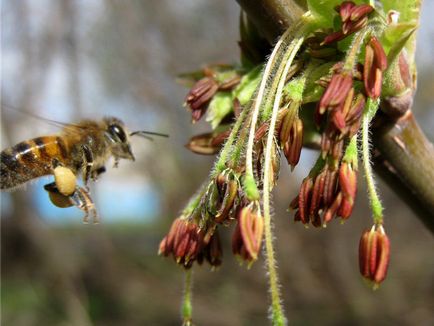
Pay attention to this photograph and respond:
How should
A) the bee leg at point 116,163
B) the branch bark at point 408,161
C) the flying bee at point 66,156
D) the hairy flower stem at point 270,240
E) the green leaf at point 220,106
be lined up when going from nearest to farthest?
the hairy flower stem at point 270,240 → the branch bark at point 408,161 → the green leaf at point 220,106 → the flying bee at point 66,156 → the bee leg at point 116,163

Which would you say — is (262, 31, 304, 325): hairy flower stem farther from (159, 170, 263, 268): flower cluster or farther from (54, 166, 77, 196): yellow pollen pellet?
(54, 166, 77, 196): yellow pollen pellet

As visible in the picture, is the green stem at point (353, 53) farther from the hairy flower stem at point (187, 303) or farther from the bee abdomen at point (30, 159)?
the bee abdomen at point (30, 159)

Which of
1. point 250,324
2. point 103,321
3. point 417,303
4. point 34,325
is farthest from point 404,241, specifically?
point 34,325

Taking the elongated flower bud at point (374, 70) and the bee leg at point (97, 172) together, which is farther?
the bee leg at point (97, 172)

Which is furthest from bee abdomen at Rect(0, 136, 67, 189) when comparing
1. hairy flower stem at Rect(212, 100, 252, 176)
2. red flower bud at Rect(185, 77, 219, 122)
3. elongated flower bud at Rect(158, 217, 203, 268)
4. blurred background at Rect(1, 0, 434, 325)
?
blurred background at Rect(1, 0, 434, 325)

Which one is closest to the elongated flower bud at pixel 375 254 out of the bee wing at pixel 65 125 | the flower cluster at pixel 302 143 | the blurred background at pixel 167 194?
the flower cluster at pixel 302 143
